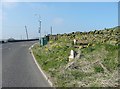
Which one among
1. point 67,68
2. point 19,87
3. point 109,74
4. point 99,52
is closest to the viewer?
point 19,87

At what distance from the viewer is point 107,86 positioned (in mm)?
12469

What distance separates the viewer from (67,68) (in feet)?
54.6

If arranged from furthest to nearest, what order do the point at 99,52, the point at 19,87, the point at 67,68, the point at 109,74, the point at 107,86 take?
the point at 99,52 → the point at 67,68 → the point at 109,74 → the point at 19,87 → the point at 107,86

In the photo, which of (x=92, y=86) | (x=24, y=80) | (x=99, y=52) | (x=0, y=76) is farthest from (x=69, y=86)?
(x=99, y=52)

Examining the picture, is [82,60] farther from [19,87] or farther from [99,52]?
[19,87]

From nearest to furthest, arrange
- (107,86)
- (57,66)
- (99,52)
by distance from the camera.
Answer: (107,86)
(57,66)
(99,52)

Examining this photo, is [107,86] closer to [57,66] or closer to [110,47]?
[57,66]

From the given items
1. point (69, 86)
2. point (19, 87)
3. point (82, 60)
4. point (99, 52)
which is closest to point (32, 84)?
point (19, 87)

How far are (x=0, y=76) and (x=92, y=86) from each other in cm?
593

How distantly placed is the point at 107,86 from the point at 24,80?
438cm

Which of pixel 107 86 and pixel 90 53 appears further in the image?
pixel 90 53

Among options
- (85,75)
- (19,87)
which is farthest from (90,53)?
(19,87)

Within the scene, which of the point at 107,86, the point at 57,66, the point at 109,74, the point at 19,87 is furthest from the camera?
the point at 57,66

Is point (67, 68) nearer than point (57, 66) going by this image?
Yes
